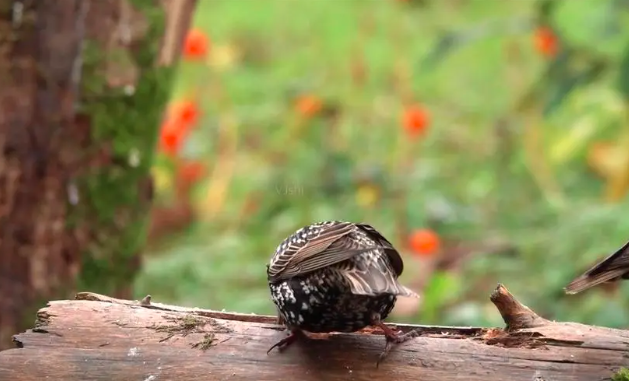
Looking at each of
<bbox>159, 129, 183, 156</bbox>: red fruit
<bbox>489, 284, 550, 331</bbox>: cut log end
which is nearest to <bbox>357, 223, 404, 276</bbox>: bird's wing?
<bbox>489, 284, 550, 331</bbox>: cut log end

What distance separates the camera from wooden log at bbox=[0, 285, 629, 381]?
2.74m

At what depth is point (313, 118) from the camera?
6.96 m

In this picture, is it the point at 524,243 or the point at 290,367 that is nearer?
the point at 290,367

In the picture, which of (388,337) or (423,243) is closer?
(388,337)

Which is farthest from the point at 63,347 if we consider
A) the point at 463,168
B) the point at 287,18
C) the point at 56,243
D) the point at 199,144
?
the point at 287,18

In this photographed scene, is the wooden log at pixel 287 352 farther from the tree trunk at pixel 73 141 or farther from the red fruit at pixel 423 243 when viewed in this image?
the red fruit at pixel 423 243

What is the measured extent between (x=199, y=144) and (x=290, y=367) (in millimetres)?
5395

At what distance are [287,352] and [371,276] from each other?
0.43 m

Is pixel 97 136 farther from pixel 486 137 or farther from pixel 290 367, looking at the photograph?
pixel 486 137

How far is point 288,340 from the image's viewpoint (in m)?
2.86

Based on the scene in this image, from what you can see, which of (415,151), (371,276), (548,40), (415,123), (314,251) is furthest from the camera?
(415,151)

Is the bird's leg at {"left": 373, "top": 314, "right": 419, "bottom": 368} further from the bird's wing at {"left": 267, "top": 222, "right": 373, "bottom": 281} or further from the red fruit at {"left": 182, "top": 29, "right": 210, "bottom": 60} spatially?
the red fruit at {"left": 182, "top": 29, "right": 210, "bottom": 60}

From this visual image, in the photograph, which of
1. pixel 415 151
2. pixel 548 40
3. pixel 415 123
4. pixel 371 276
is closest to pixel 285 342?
pixel 371 276

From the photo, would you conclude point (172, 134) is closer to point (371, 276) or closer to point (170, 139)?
point (170, 139)
